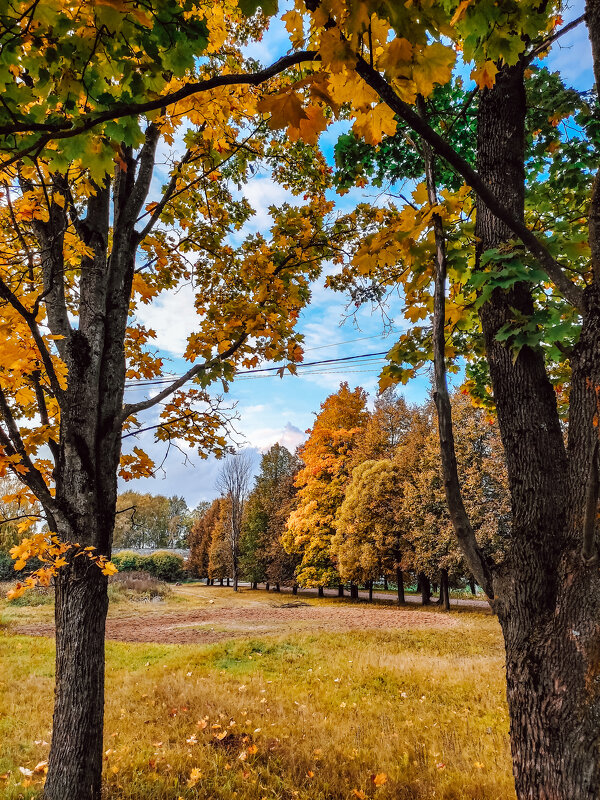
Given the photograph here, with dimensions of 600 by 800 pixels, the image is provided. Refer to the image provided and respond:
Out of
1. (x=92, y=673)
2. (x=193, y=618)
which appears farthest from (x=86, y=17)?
(x=193, y=618)

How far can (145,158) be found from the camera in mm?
3949

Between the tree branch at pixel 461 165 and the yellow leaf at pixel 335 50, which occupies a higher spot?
the yellow leaf at pixel 335 50

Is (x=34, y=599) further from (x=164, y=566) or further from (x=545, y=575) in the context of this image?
(x=545, y=575)

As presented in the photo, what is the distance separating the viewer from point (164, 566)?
43281mm

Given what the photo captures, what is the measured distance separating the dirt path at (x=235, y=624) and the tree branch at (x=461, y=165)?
45.1ft

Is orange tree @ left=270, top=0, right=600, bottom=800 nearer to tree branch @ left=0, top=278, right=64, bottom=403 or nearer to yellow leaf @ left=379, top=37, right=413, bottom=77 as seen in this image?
yellow leaf @ left=379, top=37, right=413, bottom=77

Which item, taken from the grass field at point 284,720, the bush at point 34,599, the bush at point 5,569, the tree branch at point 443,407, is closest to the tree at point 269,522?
the bush at point 34,599

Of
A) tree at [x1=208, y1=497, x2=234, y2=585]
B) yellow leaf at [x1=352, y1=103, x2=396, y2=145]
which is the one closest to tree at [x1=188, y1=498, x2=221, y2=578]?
tree at [x1=208, y1=497, x2=234, y2=585]

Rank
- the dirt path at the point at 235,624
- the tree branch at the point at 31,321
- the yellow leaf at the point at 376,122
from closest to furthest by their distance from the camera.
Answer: the yellow leaf at the point at 376,122
the tree branch at the point at 31,321
the dirt path at the point at 235,624

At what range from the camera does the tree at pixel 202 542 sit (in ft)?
163

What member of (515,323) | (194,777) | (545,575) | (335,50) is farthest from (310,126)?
(194,777)

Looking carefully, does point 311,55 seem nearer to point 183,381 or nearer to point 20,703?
point 183,381

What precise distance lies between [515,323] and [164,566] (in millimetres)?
47271

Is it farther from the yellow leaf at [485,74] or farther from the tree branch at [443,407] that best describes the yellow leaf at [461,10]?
the yellow leaf at [485,74]
